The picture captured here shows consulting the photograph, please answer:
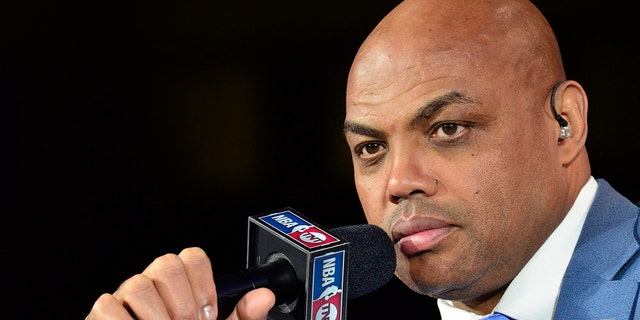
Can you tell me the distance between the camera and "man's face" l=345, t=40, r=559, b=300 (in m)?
1.85

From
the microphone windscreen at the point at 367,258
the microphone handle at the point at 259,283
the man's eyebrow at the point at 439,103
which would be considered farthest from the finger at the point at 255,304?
the man's eyebrow at the point at 439,103

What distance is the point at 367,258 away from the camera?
64.6 inches

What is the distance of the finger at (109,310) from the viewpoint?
126 centimetres

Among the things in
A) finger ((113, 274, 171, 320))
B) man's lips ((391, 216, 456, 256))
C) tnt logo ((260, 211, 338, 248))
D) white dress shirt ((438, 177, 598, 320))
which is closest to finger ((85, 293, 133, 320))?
finger ((113, 274, 171, 320))

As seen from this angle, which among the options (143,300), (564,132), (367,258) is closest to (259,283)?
(143,300)

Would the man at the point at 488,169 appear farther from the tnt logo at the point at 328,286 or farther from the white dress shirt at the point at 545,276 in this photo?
the tnt logo at the point at 328,286

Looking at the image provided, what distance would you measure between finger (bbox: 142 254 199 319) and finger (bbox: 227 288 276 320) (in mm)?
74

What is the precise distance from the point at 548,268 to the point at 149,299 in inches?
40.2

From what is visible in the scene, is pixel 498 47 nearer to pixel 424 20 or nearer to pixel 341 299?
pixel 424 20

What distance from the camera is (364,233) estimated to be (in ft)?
5.56

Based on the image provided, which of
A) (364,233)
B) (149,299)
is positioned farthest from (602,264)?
(149,299)

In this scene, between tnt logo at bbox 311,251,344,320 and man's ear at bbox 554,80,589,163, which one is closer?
tnt logo at bbox 311,251,344,320

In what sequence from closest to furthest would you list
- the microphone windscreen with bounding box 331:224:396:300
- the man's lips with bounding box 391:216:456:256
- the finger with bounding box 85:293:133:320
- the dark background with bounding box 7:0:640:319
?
the finger with bounding box 85:293:133:320 → the microphone windscreen with bounding box 331:224:396:300 → the man's lips with bounding box 391:216:456:256 → the dark background with bounding box 7:0:640:319

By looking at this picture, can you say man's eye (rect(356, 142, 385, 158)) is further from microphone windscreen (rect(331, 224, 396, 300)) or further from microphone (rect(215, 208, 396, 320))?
microphone (rect(215, 208, 396, 320))
